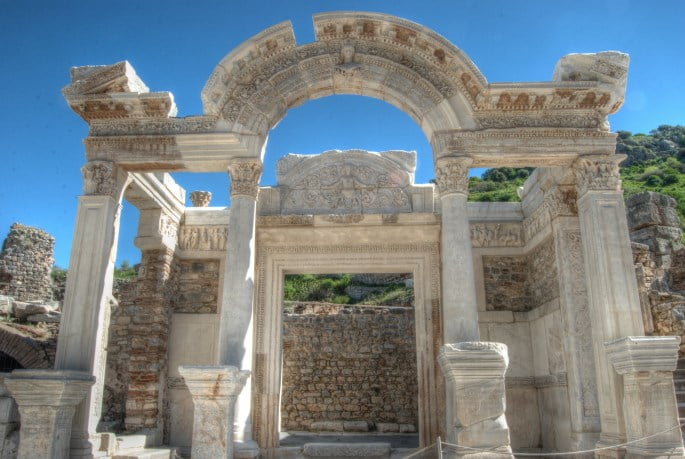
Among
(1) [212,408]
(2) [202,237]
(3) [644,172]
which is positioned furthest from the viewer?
(3) [644,172]

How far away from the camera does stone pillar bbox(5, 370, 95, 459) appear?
21.9ft

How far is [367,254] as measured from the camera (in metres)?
10.6

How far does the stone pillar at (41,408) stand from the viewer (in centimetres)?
667

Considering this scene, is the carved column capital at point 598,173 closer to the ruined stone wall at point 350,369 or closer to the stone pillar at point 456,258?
the stone pillar at point 456,258

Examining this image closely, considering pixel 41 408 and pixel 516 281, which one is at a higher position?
pixel 516 281

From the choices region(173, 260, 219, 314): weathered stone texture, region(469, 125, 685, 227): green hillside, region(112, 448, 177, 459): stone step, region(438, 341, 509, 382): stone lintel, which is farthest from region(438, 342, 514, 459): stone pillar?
region(469, 125, 685, 227): green hillside

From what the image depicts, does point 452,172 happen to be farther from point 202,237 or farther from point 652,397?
point 202,237

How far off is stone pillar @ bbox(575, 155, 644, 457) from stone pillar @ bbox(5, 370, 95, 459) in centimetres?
688

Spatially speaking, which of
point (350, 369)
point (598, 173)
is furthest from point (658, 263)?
point (598, 173)


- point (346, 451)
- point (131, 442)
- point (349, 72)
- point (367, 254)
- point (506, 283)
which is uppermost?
point (349, 72)

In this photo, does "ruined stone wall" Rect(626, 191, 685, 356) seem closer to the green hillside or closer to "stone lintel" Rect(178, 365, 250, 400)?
"stone lintel" Rect(178, 365, 250, 400)

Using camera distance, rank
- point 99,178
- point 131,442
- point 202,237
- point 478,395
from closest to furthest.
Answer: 1. point 478,395
2. point 99,178
3. point 131,442
4. point 202,237

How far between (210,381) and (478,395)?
3148 millimetres

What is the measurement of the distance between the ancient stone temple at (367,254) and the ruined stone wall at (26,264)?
440 inches
